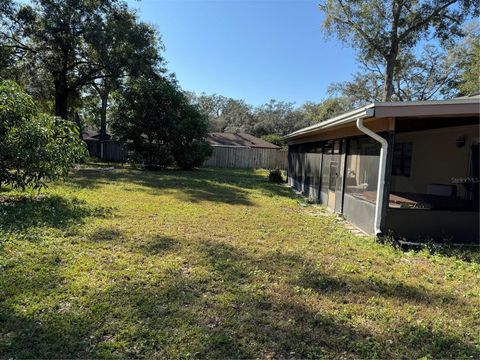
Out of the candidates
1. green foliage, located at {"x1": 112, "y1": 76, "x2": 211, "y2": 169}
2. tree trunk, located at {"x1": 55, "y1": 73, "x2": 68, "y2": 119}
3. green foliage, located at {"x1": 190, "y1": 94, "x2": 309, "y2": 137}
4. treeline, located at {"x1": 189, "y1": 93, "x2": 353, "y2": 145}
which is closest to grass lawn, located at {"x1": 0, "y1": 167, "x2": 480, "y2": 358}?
green foliage, located at {"x1": 112, "y1": 76, "x2": 211, "y2": 169}

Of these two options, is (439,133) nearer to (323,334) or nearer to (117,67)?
(323,334)

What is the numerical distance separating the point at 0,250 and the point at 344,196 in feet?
20.8

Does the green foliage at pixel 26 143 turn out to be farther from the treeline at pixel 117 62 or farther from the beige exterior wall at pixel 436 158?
the treeline at pixel 117 62

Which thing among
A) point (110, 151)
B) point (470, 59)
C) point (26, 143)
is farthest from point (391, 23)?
point (110, 151)

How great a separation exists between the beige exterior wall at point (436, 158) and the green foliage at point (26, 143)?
6708 millimetres

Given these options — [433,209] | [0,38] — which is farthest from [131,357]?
[0,38]

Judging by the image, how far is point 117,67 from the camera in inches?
692

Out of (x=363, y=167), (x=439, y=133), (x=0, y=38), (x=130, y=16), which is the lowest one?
(x=363, y=167)

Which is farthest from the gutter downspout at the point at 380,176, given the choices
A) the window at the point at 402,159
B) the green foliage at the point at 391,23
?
the green foliage at the point at 391,23

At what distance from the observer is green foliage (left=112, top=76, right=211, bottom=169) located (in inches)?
665

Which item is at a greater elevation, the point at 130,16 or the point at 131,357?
the point at 130,16

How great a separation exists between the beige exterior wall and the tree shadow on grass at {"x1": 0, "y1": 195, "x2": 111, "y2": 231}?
5.79m

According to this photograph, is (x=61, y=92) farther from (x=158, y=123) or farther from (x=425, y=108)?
(x=425, y=108)

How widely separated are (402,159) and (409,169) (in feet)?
1.42
